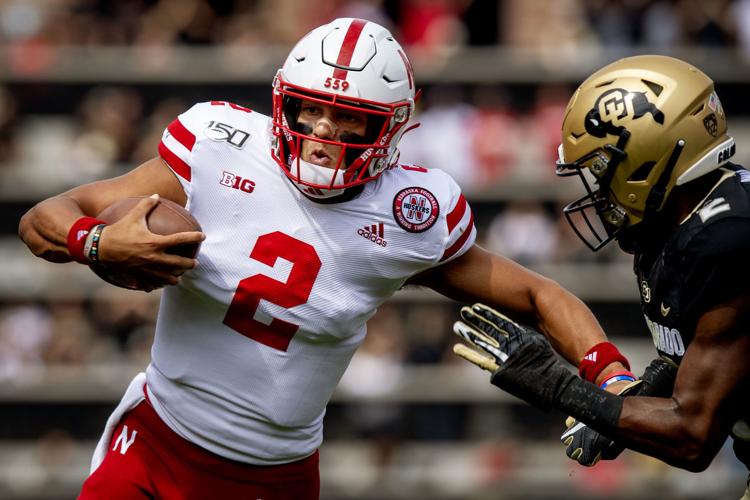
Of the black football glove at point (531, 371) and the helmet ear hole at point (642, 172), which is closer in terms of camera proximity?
the black football glove at point (531, 371)

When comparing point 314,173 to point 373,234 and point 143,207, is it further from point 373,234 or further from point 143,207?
point 143,207

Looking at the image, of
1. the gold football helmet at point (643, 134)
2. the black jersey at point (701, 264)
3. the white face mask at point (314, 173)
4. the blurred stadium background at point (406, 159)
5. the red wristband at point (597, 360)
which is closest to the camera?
the black jersey at point (701, 264)

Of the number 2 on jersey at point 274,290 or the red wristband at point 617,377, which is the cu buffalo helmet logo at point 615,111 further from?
the number 2 on jersey at point 274,290

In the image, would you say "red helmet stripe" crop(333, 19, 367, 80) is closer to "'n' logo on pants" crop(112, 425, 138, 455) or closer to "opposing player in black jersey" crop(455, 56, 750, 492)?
"opposing player in black jersey" crop(455, 56, 750, 492)

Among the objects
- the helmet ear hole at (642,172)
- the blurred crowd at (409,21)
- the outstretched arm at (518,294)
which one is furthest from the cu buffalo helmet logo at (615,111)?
the blurred crowd at (409,21)

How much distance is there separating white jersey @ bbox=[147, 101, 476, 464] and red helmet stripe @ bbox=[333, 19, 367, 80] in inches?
12.9

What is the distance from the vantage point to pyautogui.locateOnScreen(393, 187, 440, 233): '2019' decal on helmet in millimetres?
4366

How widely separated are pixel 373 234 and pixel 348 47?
64 cm

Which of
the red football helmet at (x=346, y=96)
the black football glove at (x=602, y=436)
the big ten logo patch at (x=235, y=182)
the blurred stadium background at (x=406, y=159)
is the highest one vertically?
the red football helmet at (x=346, y=96)

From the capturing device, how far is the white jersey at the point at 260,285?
4246mm

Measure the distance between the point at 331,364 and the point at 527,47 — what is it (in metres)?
7.33

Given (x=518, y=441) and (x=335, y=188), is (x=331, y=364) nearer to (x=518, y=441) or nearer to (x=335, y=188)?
(x=335, y=188)

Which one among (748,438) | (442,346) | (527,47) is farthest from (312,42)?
(527,47)

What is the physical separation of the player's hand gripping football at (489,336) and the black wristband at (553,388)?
4cm
